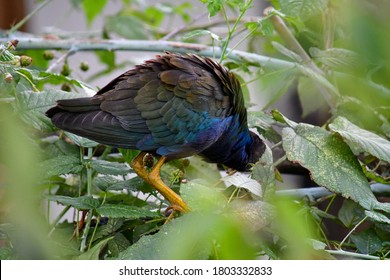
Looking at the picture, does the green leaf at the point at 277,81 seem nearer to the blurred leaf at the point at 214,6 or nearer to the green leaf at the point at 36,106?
the blurred leaf at the point at 214,6

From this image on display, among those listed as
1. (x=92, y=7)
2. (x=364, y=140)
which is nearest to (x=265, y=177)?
(x=364, y=140)

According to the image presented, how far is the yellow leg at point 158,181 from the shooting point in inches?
37.9

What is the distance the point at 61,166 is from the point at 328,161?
1.41 feet

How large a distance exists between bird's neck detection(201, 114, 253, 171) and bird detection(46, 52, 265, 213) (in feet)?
0.20

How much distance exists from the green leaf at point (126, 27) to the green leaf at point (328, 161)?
96 centimetres

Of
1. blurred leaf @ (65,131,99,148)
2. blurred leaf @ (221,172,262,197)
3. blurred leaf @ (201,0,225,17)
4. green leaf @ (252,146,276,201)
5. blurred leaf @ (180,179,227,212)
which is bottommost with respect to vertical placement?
blurred leaf @ (65,131,99,148)

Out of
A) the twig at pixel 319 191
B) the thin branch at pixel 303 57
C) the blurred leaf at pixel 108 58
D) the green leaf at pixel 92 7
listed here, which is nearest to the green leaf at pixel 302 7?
the thin branch at pixel 303 57

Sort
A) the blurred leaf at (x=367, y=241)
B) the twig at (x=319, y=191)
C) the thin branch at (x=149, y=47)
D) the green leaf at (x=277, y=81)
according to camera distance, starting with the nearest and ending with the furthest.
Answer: the blurred leaf at (x=367, y=241) < the twig at (x=319, y=191) < the green leaf at (x=277, y=81) < the thin branch at (x=149, y=47)

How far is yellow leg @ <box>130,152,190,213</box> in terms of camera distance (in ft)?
3.16

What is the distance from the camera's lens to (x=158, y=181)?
1022 millimetres

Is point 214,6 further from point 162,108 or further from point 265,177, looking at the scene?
point 265,177

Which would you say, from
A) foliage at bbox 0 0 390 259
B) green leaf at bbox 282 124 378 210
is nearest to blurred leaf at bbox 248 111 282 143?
foliage at bbox 0 0 390 259

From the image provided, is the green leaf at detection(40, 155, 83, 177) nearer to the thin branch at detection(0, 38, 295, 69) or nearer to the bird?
the bird

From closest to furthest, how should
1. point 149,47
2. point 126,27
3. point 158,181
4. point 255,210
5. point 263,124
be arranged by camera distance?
point 255,210 → point 158,181 → point 263,124 → point 149,47 → point 126,27
